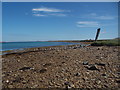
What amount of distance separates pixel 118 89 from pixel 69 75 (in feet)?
6.95

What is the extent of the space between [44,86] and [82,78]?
1.75 metres

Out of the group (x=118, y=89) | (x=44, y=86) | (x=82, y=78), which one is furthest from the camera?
(x=82, y=78)

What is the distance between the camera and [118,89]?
3.94m

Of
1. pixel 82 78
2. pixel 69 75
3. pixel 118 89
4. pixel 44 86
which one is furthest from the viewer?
pixel 69 75

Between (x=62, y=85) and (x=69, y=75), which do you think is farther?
(x=69, y=75)

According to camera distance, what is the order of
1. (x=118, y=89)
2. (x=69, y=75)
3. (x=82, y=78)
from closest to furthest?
(x=118, y=89)
(x=82, y=78)
(x=69, y=75)

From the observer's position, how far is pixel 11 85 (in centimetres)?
446

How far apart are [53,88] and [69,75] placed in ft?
4.26

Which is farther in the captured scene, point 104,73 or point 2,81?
point 104,73

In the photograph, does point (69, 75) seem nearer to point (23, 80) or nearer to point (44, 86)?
point (44, 86)

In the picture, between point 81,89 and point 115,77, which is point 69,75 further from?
point 115,77

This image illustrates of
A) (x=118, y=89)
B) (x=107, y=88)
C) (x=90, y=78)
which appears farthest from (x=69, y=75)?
(x=118, y=89)

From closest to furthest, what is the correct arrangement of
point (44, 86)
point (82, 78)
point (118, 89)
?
point (118, 89) < point (44, 86) < point (82, 78)

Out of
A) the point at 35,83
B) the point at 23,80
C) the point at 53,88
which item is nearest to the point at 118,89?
the point at 53,88
